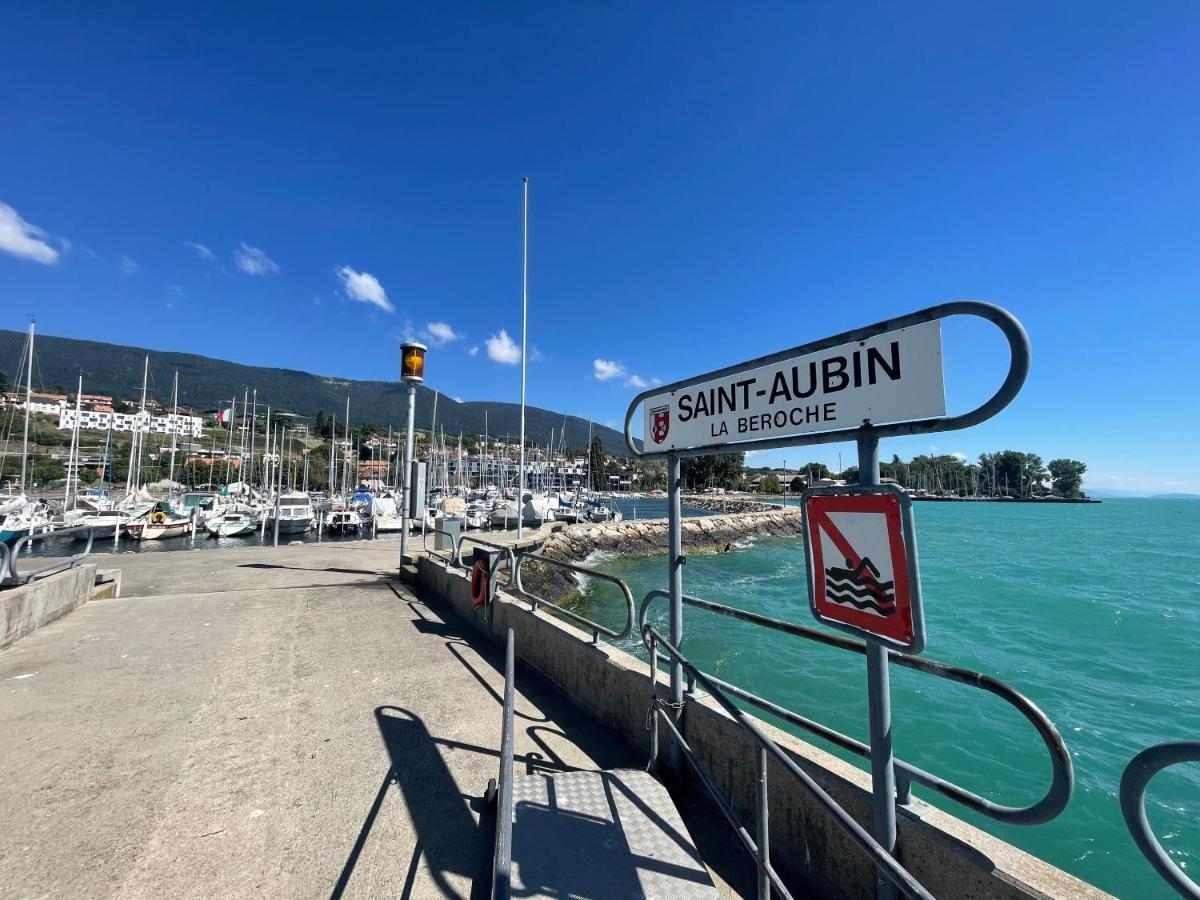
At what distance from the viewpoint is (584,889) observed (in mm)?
2133

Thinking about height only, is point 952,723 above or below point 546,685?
below

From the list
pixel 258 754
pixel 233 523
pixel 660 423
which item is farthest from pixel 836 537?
pixel 233 523

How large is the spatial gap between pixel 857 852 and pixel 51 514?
45762 millimetres

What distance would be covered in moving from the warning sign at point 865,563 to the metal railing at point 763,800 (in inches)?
21.4

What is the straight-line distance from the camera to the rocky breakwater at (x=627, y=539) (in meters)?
19.5

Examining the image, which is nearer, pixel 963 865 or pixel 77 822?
A: pixel 963 865

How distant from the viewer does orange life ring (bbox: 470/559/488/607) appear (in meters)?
6.02

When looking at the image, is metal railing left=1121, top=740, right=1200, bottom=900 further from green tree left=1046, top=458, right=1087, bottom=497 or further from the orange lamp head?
green tree left=1046, top=458, right=1087, bottom=497

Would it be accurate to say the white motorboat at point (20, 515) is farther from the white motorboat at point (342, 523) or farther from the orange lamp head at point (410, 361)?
the orange lamp head at point (410, 361)

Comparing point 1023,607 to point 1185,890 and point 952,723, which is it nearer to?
point 952,723

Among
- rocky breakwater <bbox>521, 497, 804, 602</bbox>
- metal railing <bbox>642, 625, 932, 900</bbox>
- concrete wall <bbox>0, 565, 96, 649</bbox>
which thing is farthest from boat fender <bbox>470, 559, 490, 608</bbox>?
rocky breakwater <bbox>521, 497, 804, 602</bbox>

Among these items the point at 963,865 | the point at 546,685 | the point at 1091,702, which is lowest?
the point at 1091,702

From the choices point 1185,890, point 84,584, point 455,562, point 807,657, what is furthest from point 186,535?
point 1185,890

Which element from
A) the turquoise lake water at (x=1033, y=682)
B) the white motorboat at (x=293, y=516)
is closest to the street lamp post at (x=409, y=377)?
the turquoise lake water at (x=1033, y=682)
